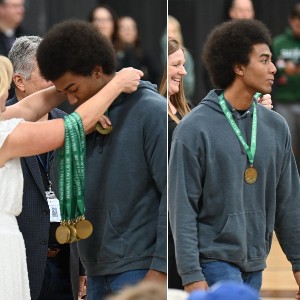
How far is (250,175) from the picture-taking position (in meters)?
3.68

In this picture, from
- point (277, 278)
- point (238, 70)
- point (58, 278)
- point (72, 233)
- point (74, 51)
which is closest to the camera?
point (74, 51)

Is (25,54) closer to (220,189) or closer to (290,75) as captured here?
(220,189)

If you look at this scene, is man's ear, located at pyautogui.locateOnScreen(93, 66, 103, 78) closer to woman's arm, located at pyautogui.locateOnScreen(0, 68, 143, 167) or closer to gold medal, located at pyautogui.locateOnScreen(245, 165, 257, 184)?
woman's arm, located at pyautogui.locateOnScreen(0, 68, 143, 167)

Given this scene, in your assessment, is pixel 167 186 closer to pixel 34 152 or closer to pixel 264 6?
pixel 34 152

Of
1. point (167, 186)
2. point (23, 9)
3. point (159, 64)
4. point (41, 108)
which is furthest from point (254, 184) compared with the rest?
point (23, 9)

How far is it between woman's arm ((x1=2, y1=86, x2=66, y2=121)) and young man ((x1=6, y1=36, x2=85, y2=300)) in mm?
54

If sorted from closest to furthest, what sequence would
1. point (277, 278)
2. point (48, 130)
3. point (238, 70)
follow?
point (48, 130), point (238, 70), point (277, 278)

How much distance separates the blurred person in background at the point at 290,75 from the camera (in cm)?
390

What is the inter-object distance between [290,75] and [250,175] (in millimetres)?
596

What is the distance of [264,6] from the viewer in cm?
396

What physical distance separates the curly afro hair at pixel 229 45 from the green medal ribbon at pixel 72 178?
0.65 metres

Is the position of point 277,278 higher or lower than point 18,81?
lower

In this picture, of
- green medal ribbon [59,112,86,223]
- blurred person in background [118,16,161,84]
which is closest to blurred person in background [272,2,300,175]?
blurred person in background [118,16,161,84]

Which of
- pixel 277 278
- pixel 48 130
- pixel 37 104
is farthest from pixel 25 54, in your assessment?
pixel 277 278
